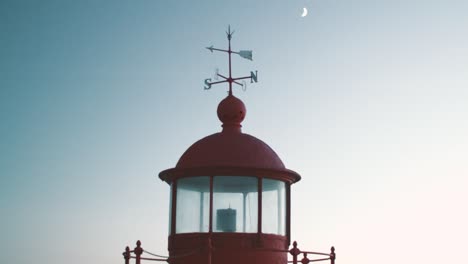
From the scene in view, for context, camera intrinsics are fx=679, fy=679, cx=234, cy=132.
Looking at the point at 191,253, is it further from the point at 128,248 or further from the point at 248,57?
the point at 248,57

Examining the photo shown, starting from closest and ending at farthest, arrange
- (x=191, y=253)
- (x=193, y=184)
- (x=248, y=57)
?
1. (x=191, y=253)
2. (x=193, y=184)
3. (x=248, y=57)

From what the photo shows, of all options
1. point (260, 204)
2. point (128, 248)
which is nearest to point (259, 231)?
point (260, 204)

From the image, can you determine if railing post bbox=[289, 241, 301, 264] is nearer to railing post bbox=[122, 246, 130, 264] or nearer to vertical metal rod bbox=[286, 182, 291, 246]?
vertical metal rod bbox=[286, 182, 291, 246]

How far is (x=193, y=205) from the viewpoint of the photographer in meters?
15.2

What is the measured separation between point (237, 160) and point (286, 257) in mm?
2589

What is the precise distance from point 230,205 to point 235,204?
12 centimetres

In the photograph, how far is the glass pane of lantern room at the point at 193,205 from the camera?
14953 mm

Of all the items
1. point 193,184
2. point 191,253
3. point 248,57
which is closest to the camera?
point 191,253

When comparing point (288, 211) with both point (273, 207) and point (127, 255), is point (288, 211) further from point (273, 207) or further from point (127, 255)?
point (127, 255)

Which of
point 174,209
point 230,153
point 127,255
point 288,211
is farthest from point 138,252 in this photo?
point 288,211

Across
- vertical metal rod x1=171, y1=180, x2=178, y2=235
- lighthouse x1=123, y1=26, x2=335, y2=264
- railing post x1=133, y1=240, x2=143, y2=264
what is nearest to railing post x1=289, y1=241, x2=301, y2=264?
lighthouse x1=123, y1=26, x2=335, y2=264

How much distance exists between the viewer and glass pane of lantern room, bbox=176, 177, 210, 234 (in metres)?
15.0

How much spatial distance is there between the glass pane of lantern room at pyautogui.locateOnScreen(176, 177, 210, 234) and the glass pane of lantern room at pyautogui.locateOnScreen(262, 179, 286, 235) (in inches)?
50.5

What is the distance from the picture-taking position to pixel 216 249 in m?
14.6
